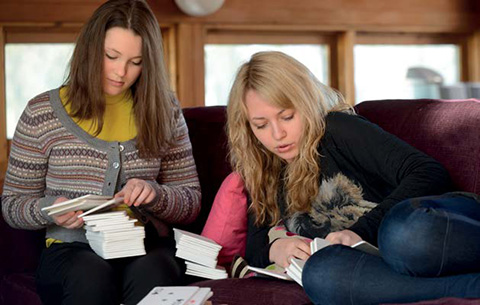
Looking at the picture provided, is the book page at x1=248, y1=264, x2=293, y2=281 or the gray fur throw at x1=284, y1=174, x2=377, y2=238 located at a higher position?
the gray fur throw at x1=284, y1=174, x2=377, y2=238

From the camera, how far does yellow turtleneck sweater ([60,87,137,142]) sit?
8.13 ft

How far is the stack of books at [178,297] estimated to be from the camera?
5.31ft

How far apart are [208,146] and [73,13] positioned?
8.21 ft

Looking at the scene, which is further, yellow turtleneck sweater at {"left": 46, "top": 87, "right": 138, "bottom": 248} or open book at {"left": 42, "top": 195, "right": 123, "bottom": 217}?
yellow turtleneck sweater at {"left": 46, "top": 87, "right": 138, "bottom": 248}

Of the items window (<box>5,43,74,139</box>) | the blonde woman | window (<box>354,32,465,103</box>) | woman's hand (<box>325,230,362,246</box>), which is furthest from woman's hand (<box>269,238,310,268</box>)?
window (<box>354,32,465,103</box>)

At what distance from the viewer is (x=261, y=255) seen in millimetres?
2297

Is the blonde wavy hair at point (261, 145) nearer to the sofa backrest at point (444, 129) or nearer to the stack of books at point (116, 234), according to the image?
the sofa backrest at point (444, 129)

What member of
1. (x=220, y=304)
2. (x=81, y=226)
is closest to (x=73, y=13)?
(x=81, y=226)

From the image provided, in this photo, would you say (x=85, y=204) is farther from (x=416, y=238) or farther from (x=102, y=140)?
(x=416, y=238)

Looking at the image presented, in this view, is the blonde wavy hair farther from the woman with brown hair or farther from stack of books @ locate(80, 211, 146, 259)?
stack of books @ locate(80, 211, 146, 259)

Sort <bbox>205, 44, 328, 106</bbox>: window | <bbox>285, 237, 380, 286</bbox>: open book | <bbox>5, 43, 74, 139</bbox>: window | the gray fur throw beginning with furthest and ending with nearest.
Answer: <bbox>205, 44, 328, 106</bbox>: window < <bbox>5, 43, 74, 139</bbox>: window < the gray fur throw < <bbox>285, 237, 380, 286</bbox>: open book

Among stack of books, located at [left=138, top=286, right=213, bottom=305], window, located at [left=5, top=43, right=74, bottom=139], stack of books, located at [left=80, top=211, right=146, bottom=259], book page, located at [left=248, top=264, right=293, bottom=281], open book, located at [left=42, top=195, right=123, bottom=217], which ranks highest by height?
window, located at [left=5, top=43, right=74, bottom=139]

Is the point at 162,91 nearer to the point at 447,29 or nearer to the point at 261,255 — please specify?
the point at 261,255

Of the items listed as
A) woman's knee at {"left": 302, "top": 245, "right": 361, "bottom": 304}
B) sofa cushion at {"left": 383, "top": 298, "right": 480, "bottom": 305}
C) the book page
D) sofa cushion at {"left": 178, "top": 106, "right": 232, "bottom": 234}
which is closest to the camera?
sofa cushion at {"left": 383, "top": 298, "right": 480, "bottom": 305}
